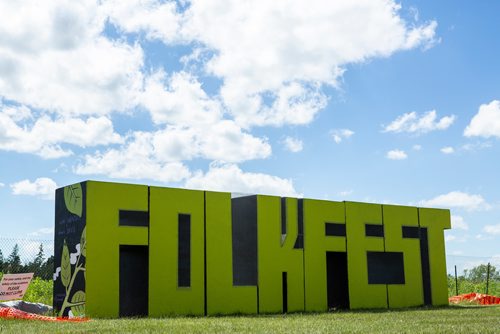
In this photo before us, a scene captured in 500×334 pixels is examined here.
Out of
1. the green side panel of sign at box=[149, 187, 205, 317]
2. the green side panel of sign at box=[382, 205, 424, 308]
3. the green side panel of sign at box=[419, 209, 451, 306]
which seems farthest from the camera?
the green side panel of sign at box=[419, 209, 451, 306]

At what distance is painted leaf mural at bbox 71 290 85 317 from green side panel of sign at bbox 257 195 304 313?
6756 mm

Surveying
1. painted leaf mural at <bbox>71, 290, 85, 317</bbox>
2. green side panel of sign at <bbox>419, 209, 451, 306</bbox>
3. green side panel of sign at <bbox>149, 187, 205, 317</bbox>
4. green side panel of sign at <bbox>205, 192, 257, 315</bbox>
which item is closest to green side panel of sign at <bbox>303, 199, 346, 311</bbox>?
green side panel of sign at <bbox>205, 192, 257, 315</bbox>

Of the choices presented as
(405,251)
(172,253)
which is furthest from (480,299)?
(172,253)

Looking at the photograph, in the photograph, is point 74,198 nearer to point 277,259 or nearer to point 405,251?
point 277,259

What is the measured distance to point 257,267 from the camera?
82.5 ft

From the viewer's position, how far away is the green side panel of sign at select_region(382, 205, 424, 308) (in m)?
29.5

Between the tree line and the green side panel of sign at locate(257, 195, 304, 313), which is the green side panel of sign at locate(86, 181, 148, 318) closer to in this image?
the tree line

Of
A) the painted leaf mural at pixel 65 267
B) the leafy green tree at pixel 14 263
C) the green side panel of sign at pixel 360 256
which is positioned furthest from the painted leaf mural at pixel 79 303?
the green side panel of sign at pixel 360 256

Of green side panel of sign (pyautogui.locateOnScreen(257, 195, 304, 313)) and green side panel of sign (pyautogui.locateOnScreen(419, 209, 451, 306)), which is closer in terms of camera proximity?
green side panel of sign (pyautogui.locateOnScreen(257, 195, 304, 313))

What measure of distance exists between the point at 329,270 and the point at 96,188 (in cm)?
1207

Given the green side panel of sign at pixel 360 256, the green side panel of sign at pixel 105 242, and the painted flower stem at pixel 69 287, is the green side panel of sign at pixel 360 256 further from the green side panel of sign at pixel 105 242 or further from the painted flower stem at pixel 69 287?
the painted flower stem at pixel 69 287

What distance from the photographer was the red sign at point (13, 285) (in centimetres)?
2208

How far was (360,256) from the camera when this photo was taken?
93.0ft

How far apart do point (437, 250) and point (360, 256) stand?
205 inches
